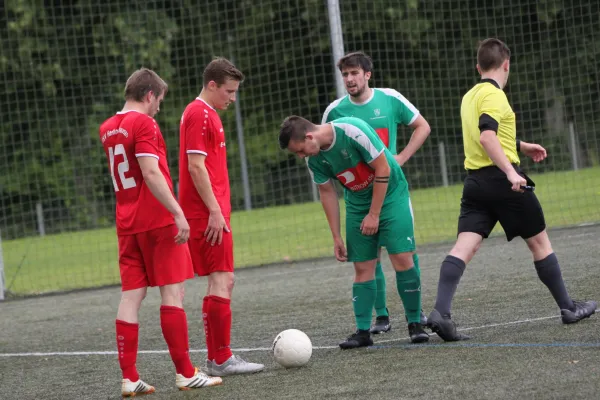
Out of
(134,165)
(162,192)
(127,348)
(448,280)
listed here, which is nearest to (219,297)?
(127,348)

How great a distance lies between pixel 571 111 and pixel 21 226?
14278 millimetres

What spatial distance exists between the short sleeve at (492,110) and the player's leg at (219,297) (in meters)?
1.70

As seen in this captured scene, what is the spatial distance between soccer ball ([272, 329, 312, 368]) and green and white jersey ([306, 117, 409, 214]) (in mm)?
1035

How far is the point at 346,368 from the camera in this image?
5.89 m

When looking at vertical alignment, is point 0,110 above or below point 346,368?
above

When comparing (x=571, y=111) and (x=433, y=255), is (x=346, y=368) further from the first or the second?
(x=571, y=111)

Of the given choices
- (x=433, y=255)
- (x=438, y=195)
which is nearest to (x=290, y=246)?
(x=433, y=255)

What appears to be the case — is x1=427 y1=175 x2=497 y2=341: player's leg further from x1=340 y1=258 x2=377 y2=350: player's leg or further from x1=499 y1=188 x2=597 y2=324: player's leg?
x1=340 y1=258 x2=377 y2=350: player's leg

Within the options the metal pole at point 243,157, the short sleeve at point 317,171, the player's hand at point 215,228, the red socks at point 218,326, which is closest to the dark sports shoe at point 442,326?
the short sleeve at point 317,171

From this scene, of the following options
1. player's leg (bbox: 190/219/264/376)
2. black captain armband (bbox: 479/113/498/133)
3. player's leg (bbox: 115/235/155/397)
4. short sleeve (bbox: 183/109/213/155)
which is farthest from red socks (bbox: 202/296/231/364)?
black captain armband (bbox: 479/113/498/133)

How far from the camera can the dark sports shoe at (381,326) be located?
728cm

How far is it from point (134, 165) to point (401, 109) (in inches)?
97.9

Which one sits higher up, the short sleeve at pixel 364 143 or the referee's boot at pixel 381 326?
the short sleeve at pixel 364 143

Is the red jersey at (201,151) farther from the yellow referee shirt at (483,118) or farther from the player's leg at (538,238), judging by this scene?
the player's leg at (538,238)
